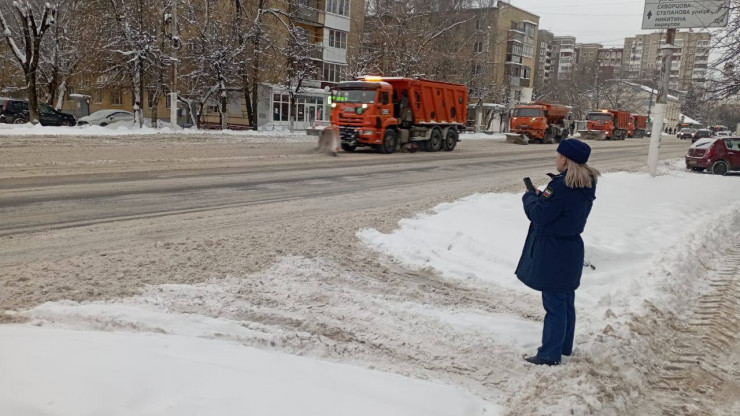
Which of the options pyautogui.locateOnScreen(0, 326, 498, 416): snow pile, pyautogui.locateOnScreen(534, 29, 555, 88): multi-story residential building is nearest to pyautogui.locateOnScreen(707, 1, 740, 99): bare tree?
pyautogui.locateOnScreen(0, 326, 498, 416): snow pile

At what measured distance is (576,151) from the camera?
407 cm

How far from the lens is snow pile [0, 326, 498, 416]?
283 cm

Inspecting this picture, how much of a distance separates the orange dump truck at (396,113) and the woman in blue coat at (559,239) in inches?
732

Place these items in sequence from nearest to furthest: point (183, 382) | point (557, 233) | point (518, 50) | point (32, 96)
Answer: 1. point (183, 382)
2. point (557, 233)
3. point (32, 96)
4. point (518, 50)

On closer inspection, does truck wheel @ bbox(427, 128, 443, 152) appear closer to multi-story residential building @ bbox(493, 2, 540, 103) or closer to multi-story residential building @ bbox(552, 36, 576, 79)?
multi-story residential building @ bbox(493, 2, 540, 103)

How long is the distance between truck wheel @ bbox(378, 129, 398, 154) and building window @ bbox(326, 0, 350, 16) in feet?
109

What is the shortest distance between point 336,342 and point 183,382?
1471 millimetres

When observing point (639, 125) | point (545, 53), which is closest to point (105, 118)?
point (639, 125)

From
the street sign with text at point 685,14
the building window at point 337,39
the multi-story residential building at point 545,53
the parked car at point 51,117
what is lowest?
the parked car at point 51,117

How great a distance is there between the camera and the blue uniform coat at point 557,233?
13.5ft

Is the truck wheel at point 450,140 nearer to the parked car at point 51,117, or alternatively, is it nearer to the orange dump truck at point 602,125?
the parked car at point 51,117

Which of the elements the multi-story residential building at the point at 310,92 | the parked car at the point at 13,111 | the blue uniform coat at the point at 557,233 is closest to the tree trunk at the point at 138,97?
the parked car at the point at 13,111

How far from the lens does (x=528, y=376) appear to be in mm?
4094

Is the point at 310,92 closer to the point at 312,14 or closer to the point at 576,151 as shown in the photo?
the point at 312,14
